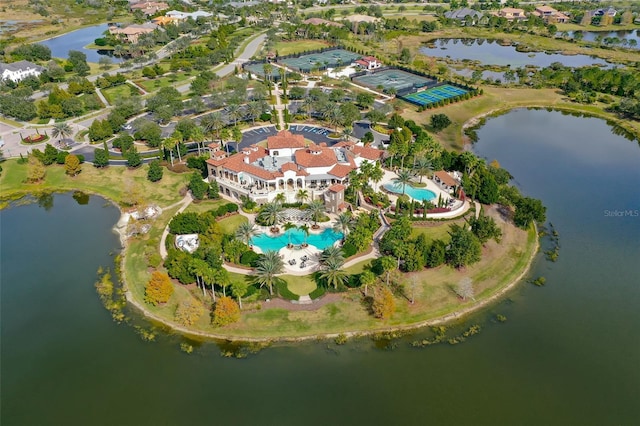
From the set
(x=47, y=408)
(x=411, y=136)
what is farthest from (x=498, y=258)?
(x=47, y=408)

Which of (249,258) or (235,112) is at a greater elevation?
(235,112)

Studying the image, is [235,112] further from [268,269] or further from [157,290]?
[157,290]

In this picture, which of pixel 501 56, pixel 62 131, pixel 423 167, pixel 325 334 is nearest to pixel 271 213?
pixel 325 334

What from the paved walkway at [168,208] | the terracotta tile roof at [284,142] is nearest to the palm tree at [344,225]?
the terracotta tile roof at [284,142]

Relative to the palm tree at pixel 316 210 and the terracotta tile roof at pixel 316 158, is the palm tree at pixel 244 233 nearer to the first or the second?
the palm tree at pixel 316 210

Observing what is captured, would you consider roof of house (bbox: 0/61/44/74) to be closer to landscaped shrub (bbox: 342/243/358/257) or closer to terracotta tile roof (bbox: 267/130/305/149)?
terracotta tile roof (bbox: 267/130/305/149)

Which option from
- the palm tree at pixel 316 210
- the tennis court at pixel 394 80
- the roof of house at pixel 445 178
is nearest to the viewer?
the palm tree at pixel 316 210

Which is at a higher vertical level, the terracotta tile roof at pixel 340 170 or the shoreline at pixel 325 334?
the terracotta tile roof at pixel 340 170
